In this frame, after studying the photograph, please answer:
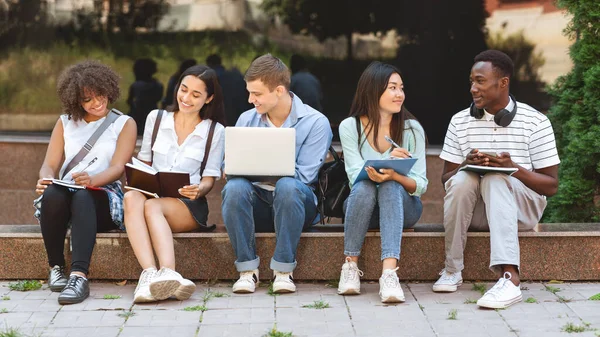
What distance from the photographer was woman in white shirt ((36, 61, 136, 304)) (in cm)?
554

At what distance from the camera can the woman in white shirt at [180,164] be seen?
18.2ft

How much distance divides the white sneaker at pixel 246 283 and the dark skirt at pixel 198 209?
46 cm

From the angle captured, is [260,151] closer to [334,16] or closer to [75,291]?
[75,291]

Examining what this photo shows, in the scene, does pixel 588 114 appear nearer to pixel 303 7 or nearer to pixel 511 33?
pixel 511 33

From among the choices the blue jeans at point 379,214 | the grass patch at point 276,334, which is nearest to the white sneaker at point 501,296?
the blue jeans at point 379,214

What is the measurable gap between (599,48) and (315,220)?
2322 mm

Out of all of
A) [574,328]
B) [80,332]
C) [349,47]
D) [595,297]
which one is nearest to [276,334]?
[80,332]

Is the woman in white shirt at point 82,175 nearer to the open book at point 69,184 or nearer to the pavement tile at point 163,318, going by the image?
the open book at point 69,184

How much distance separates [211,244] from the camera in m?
5.83

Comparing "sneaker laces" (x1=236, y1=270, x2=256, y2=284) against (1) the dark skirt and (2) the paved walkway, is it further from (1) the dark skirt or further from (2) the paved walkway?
(1) the dark skirt

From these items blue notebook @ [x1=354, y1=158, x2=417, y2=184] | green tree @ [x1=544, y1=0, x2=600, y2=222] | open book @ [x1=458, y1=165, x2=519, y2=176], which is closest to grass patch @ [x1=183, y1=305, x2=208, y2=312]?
blue notebook @ [x1=354, y1=158, x2=417, y2=184]

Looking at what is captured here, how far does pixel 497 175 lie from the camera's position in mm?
5457

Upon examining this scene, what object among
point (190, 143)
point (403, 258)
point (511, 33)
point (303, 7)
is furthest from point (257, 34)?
point (403, 258)

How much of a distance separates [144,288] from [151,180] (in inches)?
25.6
